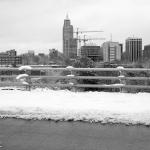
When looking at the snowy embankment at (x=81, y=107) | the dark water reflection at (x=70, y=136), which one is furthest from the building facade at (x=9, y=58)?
the dark water reflection at (x=70, y=136)

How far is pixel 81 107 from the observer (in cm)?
1016

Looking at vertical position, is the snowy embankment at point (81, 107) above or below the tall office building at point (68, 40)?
below

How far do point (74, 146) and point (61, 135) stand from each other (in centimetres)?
92

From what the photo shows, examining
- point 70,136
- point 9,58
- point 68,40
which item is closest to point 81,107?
point 70,136

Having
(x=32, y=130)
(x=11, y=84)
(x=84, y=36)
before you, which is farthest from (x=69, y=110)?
(x=84, y=36)

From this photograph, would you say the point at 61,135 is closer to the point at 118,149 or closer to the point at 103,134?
the point at 103,134

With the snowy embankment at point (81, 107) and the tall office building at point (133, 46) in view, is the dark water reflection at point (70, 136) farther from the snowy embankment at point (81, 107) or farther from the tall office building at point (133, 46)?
the tall office building at point (133, 46)

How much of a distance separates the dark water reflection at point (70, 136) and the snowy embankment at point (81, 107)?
0.49 meters

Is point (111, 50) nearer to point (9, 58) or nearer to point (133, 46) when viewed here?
point (133, 46)

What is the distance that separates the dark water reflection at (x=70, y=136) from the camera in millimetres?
6736

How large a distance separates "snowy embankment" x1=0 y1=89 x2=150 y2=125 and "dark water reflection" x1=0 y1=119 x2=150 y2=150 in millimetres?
490

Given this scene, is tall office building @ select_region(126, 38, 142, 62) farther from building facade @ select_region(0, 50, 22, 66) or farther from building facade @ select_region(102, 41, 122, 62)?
building facade @ select_region(0, 50, 22, 66)

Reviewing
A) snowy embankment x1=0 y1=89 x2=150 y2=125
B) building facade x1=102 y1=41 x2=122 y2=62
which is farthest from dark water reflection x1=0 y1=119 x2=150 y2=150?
building facade x1=102 y1=41 x2=122 y2=62

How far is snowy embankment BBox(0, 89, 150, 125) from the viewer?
29.3 feet
